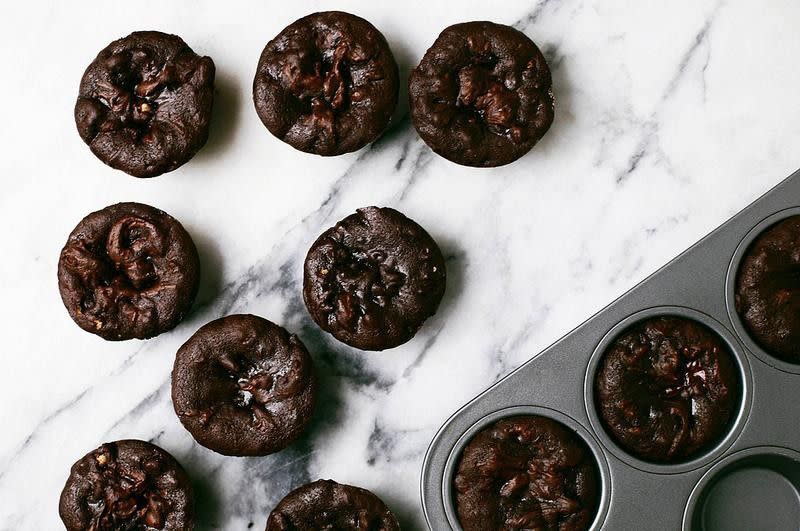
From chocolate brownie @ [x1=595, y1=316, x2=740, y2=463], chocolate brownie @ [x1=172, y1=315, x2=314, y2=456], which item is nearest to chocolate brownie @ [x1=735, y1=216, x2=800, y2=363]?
chocolate brownie @ [x1=595, y1=316, x2=740, y2=463]

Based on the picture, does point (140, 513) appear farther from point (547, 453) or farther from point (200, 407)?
point (547, 453)

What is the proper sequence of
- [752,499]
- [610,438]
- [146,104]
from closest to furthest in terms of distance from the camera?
[610,438], [146,104], [752,499]

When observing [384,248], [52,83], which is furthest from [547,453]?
[52,83]

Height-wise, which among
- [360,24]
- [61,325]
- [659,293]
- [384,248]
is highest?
[360,24]

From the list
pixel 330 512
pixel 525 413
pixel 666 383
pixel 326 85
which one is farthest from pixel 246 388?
pixel 666 383

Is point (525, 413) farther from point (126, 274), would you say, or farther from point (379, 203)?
point (126, 274)

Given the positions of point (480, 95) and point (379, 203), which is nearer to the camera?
point (480, 95)

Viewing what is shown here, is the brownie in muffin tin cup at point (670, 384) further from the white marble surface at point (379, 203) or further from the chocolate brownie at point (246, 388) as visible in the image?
the chocolate brownie at point (246, 388)
